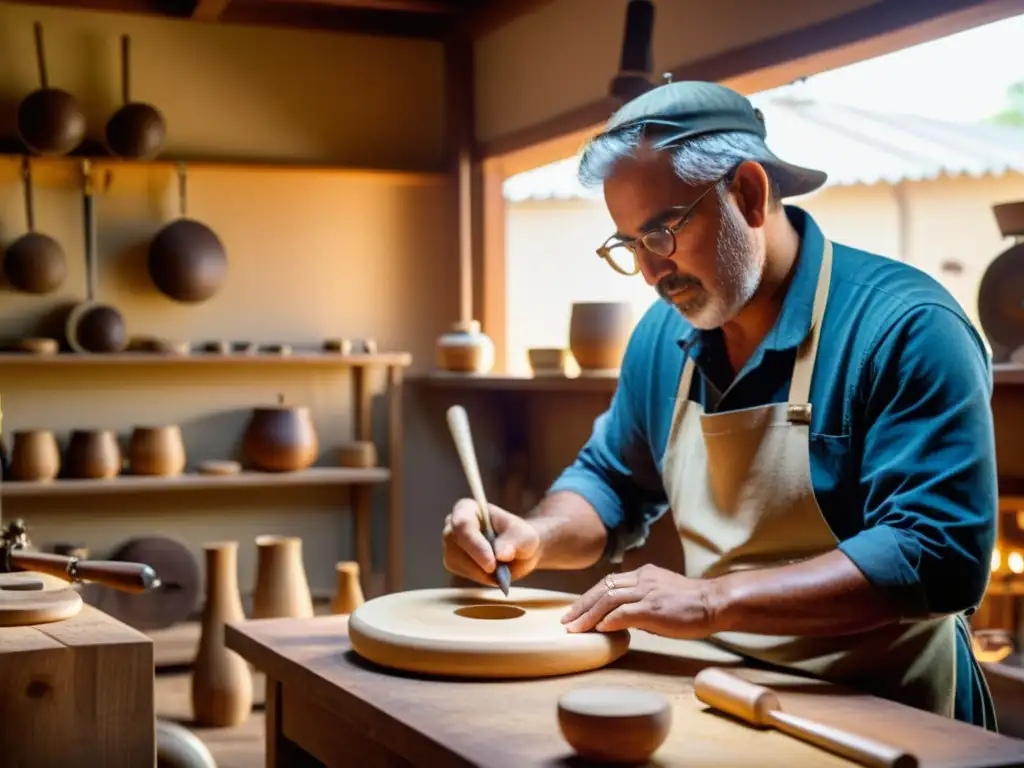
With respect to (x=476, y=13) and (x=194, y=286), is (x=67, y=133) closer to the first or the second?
(x=194, y=286)

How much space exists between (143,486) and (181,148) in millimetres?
1404

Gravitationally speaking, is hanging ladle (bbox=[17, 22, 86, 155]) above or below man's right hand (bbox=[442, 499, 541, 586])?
above

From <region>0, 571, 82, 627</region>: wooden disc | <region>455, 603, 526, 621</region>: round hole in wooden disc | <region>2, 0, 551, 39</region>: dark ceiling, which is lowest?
<region>455, 603, 526, 621</region>: round hole in wooden disc

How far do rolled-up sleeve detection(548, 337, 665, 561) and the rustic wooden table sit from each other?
363 millimetres

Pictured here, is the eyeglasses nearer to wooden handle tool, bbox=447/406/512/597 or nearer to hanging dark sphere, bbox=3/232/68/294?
wooden handle tool, bbox=447/406/512/597

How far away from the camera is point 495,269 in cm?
549

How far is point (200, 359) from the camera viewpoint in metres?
4.91

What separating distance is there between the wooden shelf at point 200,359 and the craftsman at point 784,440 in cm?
302

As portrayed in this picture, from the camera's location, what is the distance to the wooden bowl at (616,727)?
124cm

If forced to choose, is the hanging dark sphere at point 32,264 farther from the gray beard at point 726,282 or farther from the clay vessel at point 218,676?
the gray beard at point 726,282

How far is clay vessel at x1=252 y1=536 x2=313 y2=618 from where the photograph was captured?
3691mm

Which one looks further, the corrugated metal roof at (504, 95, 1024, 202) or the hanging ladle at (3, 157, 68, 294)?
the corrugated metal roof at (504, 95, 1024, 202)

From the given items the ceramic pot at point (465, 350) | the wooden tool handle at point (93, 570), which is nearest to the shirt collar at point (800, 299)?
the wooden tool handle at point (93, 570)

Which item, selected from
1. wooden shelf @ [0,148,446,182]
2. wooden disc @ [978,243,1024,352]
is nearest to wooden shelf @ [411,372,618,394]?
wooden shelf @ [0,148,446,182]
